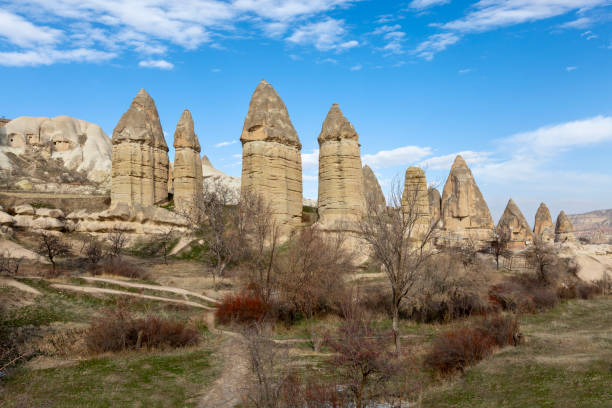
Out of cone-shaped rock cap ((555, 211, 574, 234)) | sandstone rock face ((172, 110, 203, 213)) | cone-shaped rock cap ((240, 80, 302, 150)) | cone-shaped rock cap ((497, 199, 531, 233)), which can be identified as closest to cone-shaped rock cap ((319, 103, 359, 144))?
cone-shaped rock cap ((240, 80, 302, 150))

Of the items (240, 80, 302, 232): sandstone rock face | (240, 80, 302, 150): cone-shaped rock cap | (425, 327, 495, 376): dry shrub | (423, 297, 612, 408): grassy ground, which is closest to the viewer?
(423, 297, 612, 408): grassy ground

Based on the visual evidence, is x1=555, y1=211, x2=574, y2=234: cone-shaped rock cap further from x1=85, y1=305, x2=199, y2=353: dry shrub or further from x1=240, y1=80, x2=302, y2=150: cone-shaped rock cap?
x1=85, y1=305, x2=199, y2=353: dry shrub

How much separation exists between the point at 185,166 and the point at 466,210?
2986 centimetres

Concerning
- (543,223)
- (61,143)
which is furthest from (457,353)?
(61,143)

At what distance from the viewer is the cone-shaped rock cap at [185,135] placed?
34.7 metres

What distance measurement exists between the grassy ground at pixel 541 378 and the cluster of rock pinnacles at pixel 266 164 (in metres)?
10.5

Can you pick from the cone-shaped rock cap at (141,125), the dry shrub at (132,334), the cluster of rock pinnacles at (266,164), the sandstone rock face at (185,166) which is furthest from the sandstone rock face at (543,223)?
the dry shrub at (132,334)

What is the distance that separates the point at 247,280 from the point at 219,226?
18.9ft

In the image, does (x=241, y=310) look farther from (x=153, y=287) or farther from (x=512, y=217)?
(x=512, y=217)

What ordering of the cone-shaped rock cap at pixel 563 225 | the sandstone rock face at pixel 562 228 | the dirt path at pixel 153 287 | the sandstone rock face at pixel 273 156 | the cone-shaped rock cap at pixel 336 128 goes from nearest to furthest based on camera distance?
1. the dirt path at pixel 153 287
2. the sandstone rock face at pixel 273 156
3. the cone-shaped rock cap at pixel 336 128
4. the sandstone rock face at pixel 562 228
5. the cone-shaped rock cap at pixel 563 225

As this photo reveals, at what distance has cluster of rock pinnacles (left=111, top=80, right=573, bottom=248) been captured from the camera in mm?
27266

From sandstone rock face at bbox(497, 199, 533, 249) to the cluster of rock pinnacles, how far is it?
76.9 ft

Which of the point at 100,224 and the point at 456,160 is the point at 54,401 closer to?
the point at 100,224

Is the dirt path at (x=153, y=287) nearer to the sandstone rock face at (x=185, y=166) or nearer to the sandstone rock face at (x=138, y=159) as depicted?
the sandstone rock face at (x=138, y=159)
